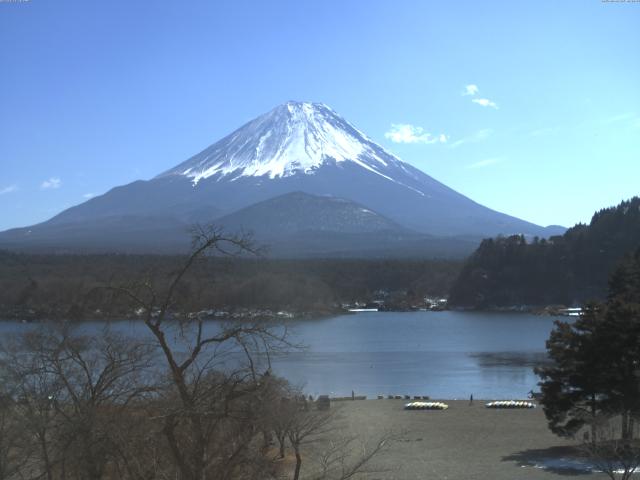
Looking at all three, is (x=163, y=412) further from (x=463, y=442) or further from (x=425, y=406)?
(x=425, y=406)

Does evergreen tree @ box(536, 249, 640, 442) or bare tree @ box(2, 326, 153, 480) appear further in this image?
evergreen tree @ box(536, 249, 640, 442)

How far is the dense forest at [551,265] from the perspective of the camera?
59406 millimetres

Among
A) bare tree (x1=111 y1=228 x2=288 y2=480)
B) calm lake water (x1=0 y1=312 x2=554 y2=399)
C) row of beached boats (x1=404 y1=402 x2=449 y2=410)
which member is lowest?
calm lake water (x1=0 y1=312 x2=554 y2=399)

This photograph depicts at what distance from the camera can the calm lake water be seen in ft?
78.0

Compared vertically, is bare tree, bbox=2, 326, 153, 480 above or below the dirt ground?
above

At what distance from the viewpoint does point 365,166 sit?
5408 inches

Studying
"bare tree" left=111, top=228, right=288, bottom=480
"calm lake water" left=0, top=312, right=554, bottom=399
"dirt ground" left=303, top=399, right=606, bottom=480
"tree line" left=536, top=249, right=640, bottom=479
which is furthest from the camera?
"calm lake water" left=0, top=312, right=554, bottom=399

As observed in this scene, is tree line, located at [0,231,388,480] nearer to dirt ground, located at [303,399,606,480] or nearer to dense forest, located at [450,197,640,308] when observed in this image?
dirt ground, located at [303,399,606,480]

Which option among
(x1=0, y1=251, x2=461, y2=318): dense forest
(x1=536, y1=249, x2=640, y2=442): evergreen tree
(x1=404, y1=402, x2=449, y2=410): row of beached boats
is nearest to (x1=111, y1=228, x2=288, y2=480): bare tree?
(x1=0, y1=251, x2=461, y2=318): dense forest

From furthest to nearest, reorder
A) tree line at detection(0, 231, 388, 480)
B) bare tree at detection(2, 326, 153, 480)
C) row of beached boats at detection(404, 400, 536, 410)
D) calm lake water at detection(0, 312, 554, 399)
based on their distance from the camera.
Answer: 1. calm lake water at detection(0, 312, 554, 399)
2. row of beached boats at detection(404, 400, 536, 410)
3. bare tree at detection(2, 326, 153, 480)
4. tree line at detection(0, 231, 388, 480)

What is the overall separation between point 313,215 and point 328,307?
55312mm

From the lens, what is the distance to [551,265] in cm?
6266

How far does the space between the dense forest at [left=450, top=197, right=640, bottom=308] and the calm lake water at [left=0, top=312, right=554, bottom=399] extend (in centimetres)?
734

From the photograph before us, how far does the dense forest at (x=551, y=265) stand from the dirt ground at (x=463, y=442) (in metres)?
43.3
